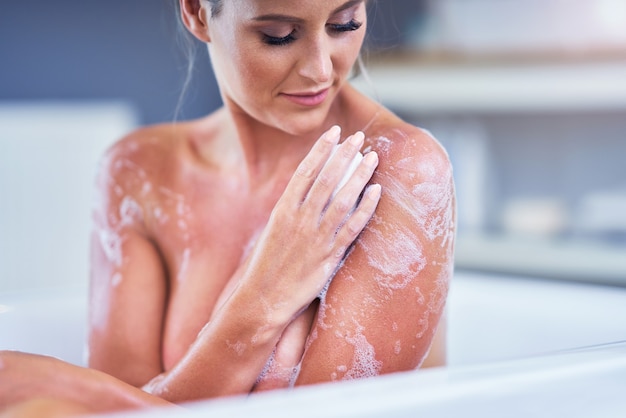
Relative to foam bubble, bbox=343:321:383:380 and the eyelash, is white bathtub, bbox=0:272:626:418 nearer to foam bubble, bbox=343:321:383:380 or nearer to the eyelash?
foam bubble, bbox=343:321:383:380

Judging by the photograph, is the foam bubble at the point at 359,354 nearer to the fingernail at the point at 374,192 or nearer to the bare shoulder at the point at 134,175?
the fingernail at the point at 374,192

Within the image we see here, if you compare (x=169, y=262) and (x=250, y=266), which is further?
(x=169, y=262)

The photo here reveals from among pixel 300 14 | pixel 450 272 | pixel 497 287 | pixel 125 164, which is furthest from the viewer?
pixel 497 287

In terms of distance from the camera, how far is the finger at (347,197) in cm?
86

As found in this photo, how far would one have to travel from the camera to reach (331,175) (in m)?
0.86

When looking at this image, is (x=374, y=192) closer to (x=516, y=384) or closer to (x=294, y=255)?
(x=294, y=255)

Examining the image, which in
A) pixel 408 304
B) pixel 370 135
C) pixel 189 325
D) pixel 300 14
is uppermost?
pixel 300 14

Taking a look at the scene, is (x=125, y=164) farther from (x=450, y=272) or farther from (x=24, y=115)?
(x=24, y=115)

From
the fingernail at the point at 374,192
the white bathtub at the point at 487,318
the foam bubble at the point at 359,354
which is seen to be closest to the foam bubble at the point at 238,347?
the foam bubble at the point at 359,354

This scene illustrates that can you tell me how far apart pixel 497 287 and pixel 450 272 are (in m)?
0.61

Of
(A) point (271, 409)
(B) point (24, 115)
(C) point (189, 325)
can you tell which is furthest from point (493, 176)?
(A) point (271, 409)

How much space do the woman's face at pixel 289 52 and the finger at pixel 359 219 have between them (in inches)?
4.5

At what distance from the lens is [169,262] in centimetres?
114

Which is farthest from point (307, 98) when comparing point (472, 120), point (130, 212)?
point (472, 120)
